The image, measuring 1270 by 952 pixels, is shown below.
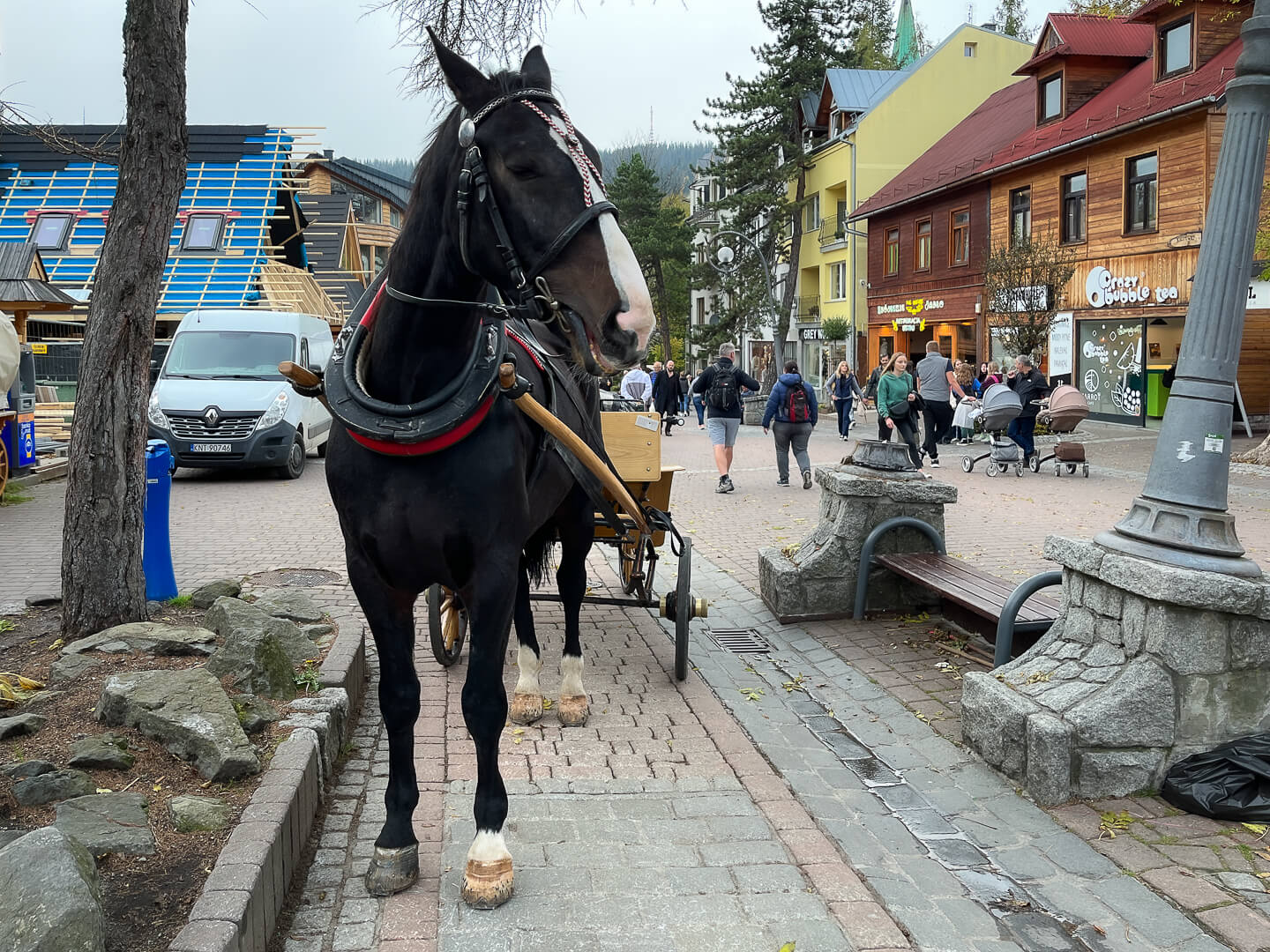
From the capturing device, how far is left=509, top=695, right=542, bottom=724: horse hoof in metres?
5.10

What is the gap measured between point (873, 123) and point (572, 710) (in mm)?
39596

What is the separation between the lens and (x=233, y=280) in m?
26.2

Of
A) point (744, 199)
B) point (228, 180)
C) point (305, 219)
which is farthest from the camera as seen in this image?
point (744, 199)

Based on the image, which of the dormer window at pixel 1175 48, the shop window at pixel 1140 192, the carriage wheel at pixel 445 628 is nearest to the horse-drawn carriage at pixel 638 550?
the carriage wheel at pixel 445 628

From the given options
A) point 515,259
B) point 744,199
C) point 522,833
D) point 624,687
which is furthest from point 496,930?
point 744,199

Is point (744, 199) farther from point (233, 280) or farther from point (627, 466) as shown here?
point (627, 466)

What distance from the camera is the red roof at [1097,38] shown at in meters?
27.6

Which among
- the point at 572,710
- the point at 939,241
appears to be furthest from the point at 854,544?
the point at 939,241

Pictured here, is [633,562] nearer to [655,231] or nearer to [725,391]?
[725,391]

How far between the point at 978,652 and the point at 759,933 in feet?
11.1

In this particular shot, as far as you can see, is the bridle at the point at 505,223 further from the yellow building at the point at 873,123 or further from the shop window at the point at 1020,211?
the yellow building at the point at 873,123

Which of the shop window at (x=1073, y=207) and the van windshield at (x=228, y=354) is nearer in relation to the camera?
the van windshield at (x=228, y=354)

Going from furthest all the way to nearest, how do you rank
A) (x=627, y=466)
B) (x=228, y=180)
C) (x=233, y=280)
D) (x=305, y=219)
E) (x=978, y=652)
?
(x=305, y=219) < (x=228, y=180) < (x=233, y=280) < (x=627, y=466) < (x=978, y=652)

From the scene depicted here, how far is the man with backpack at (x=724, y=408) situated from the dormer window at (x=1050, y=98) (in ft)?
62.2
